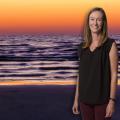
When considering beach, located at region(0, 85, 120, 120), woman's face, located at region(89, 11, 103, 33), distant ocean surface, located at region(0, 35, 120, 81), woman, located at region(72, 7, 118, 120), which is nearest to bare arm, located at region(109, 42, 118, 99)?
woman, located at region(72, 7, 118, 120)

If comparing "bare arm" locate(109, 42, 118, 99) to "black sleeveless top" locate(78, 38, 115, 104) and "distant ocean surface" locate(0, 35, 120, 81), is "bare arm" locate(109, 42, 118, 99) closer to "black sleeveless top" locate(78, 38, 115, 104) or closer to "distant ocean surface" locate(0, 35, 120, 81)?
"black sleeveless top" locate(78, 38, 115, 104)

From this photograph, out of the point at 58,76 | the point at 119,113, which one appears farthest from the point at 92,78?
the point at 58,76

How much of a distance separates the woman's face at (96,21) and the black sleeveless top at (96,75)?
86 mm

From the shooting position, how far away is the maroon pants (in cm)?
213

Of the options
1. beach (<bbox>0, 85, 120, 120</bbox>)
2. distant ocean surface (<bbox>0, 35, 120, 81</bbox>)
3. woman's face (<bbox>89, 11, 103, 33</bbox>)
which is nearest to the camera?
woman's face (<bbox>89, 11, 103, 33</bbox>)

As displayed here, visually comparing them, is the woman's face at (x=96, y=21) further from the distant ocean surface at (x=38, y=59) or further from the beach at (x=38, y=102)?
the distant ocean surface at (x=38, y=59)

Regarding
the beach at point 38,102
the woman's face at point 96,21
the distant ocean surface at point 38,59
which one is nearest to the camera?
the woman's face at point 96,21

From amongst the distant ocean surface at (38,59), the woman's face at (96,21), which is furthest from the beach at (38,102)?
the woman's face at (96,21)

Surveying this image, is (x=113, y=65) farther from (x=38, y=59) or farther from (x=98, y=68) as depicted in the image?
(x=38, y=59)

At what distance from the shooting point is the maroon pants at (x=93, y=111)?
6.99 feet

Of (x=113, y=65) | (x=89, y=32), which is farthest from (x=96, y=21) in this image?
(x=113, y=65)

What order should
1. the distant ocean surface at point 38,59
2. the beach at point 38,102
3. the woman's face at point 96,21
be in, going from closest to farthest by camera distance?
1. the woman's face at point 96,21
2. the beach at point 38,102
3. the distant ocean surface at point 38,59

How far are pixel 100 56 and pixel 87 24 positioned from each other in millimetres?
187

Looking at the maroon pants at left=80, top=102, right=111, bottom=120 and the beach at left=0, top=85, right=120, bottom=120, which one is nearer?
the maroon pants at left=80, top=102, right=111, bottom=120
